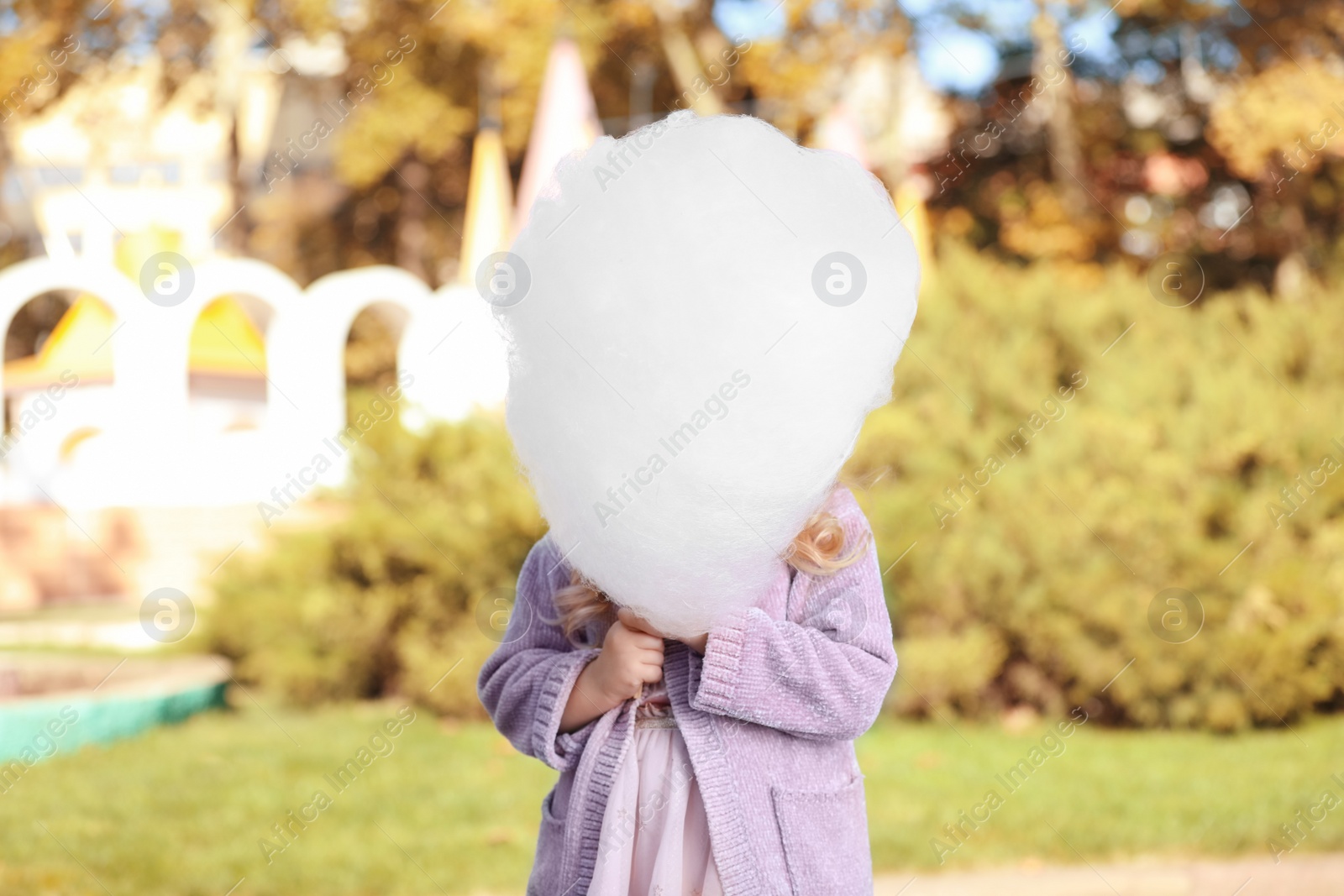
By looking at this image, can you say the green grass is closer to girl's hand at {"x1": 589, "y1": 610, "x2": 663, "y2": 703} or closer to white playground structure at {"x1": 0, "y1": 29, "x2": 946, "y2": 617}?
girl's hand at {"x1": 589, "y1": 610, "x2": 663, "y2": 703}

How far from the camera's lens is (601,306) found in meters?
1.56

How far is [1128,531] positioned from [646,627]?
4.11 m

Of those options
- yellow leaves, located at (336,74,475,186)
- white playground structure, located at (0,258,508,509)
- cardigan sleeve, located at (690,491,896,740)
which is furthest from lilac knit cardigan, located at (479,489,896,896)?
yellow leaves, located at (336,74,475,186)

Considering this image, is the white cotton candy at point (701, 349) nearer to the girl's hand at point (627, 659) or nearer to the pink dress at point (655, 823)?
the girl's hand at point (627, 659)

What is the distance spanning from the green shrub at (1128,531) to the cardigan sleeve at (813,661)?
3141 millimetres

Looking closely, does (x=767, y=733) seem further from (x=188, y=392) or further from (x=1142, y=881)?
(x=188, y=392)

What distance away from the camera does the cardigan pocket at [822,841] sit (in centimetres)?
172

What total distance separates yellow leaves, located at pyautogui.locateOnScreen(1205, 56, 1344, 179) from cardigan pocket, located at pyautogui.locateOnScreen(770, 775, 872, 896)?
12420mm

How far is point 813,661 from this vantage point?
1.71 meters

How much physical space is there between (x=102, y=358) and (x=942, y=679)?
10272 millimetres

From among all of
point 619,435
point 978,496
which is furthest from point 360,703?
point 619,435

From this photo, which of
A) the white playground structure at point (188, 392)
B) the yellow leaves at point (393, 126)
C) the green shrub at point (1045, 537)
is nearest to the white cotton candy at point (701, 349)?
the green shrub at point (1045, 537)

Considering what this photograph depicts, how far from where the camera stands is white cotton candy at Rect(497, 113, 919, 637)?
5.02ft

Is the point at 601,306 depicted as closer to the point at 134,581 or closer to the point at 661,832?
the point at 661,832
